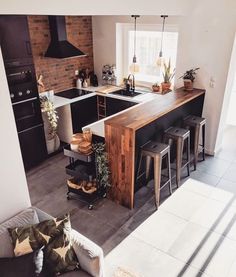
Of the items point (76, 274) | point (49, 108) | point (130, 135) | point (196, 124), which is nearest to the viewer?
point (76, 274)

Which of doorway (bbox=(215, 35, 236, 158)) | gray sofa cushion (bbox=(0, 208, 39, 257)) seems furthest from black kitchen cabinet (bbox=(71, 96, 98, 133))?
gray sofa cushion (bbox=(0, 208, 39, 257))

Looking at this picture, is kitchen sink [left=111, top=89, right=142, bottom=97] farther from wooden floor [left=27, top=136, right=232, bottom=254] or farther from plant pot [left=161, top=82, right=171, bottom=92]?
wooden floor [left=27, top=136, right=232, bottom=254]

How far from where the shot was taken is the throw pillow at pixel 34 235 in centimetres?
205

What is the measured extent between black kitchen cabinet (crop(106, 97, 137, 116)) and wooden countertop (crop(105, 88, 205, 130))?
882 mm

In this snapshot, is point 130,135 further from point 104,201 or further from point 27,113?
point 27,113

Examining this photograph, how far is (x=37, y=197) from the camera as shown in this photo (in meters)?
3.63

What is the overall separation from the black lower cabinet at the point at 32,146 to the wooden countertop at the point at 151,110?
1525 mm

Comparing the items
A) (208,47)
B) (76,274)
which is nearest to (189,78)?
(208,47)

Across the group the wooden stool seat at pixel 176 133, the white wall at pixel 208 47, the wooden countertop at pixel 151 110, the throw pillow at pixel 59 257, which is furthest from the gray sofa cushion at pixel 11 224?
the white wall at pixel 208 47

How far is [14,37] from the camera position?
11.4 ft

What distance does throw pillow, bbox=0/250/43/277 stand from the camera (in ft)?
6.18

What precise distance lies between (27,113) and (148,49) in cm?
271

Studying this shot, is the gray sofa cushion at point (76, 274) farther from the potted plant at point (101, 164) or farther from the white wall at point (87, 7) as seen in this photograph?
the white wall at point (87, 7)

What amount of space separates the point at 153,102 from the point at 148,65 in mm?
1770
